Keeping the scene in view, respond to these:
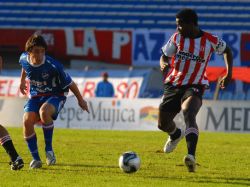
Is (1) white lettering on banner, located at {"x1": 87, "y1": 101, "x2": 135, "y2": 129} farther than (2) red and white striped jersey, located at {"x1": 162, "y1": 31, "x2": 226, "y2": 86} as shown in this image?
Yes

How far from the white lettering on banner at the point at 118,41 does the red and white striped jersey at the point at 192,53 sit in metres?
21.3

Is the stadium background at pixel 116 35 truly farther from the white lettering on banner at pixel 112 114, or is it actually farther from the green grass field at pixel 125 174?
the green grass field at pixel 125 174

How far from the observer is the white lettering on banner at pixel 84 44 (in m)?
32.8

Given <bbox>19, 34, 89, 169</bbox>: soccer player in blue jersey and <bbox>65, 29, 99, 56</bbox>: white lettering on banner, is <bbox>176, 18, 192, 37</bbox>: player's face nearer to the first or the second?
<bbox>19, 34, 89, 169</bbox>: soccer player in blue jersey

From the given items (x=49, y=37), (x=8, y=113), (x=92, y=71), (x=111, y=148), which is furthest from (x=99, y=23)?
(x=111, y=148)

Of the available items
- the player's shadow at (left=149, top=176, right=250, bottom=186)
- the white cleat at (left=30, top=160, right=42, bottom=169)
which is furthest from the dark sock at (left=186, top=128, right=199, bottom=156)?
the white cleat at (left=30, top=160, right=42, bottom=169)

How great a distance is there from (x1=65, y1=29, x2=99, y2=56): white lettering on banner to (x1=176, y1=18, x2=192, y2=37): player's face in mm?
22338

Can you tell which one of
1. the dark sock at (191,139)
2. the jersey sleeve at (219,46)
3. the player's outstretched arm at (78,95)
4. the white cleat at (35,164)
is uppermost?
the jersey sleeve at (219,46)

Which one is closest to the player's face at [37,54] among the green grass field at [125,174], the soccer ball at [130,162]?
the green grass field at [125,174]

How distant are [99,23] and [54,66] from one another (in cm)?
2474

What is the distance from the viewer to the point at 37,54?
1023 cm

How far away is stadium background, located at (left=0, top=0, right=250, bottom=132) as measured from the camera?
29344 millimetres

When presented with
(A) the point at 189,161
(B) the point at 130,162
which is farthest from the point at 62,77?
(A) the point at 189,161

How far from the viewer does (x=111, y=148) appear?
1441 cm
